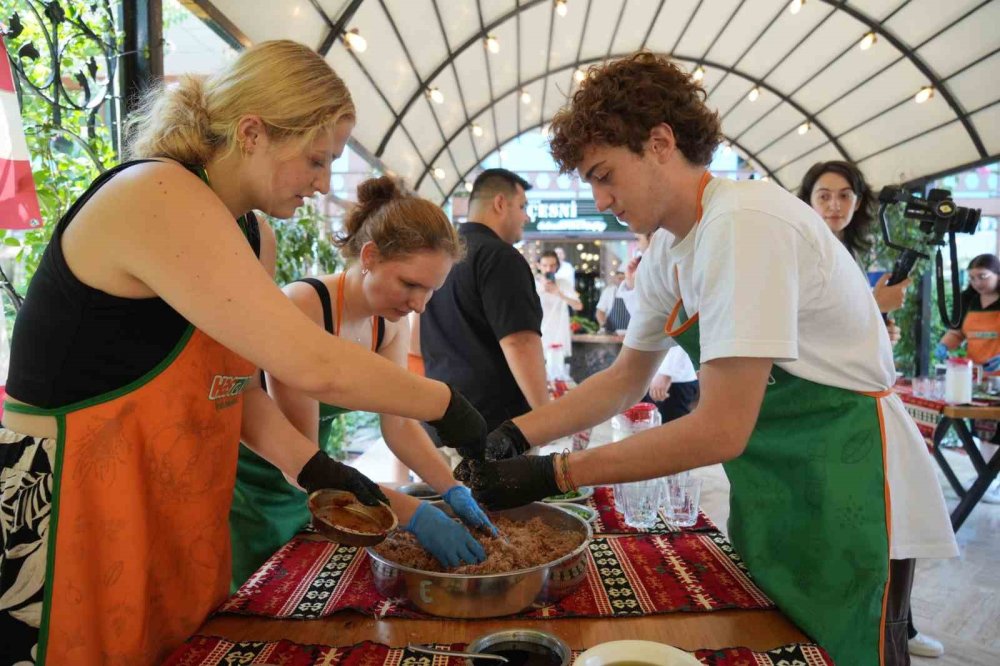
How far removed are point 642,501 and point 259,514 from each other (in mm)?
887

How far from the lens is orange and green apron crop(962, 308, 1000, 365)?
494 centimetres

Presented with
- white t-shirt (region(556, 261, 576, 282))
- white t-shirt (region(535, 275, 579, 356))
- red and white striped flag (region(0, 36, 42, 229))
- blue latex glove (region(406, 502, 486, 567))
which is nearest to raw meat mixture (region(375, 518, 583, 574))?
blue latex glove (region(406, 502, 486, 567))

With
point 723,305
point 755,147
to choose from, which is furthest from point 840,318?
point 755,147

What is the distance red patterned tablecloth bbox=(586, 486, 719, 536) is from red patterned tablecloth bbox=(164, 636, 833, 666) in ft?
1.71

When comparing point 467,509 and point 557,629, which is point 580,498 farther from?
point 557,629

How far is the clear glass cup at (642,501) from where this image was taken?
60.2 inches

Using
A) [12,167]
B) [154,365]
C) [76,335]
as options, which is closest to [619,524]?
[154,365]

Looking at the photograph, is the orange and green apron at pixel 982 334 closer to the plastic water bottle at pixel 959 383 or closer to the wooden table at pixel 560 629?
the plastic water bottle at pixel 959 383

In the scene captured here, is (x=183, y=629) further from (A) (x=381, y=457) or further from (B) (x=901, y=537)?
(A) (x=381, y=457)

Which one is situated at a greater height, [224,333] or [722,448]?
[224,333]

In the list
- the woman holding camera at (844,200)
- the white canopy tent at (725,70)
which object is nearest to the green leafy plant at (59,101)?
the white canopy tent at (725,70)

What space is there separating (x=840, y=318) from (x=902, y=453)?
276 mm

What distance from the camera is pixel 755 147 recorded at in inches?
428

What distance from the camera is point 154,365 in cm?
101
